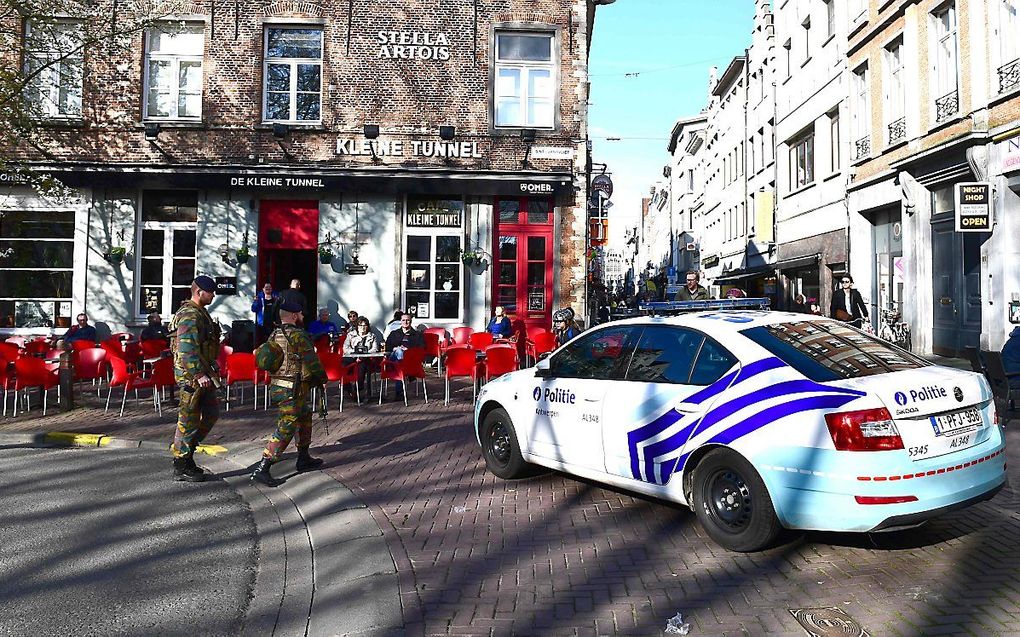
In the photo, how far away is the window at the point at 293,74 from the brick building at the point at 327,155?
0.05 metres

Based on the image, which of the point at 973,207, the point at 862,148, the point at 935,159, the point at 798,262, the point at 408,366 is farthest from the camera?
the point at 798,262

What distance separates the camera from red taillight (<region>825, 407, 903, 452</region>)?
12.4 feet

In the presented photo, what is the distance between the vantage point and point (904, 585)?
3.79 metres

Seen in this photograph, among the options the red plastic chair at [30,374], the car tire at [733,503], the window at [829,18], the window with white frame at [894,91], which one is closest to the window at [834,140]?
the window at [829,18]

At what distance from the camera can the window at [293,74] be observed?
1675 cm

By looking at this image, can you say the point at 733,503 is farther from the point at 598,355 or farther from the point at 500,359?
the point at 500,359

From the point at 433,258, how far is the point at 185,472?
10.8 m

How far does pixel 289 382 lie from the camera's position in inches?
254

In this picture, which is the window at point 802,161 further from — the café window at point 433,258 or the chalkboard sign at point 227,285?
the chalkboard sign at point 227,285

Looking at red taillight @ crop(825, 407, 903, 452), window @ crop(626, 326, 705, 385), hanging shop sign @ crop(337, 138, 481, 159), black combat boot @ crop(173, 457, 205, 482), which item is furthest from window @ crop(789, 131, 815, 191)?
black combat boot @ crop(173, 457, 205, 482)

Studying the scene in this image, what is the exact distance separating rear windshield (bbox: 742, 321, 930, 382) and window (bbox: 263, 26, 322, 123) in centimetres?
1444

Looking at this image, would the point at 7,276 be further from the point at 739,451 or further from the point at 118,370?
the point at 739,451

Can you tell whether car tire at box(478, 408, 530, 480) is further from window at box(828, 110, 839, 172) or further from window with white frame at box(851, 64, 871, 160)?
window at box(828, 110, 839, 172)

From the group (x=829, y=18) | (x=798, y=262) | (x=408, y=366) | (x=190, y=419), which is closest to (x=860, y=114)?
(x=829, y=18)
